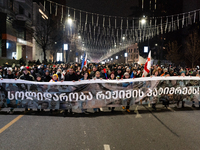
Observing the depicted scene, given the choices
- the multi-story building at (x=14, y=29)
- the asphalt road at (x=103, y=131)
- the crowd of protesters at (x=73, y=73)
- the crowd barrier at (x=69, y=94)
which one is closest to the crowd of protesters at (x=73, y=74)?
the crowd of protesters at (x=73, y=73)

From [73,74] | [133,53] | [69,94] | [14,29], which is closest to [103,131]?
[69,94]

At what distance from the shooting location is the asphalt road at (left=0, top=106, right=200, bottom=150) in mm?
4543

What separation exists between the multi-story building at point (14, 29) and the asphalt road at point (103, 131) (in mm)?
23826

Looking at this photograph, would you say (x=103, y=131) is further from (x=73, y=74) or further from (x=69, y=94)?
(x=73, y=74)

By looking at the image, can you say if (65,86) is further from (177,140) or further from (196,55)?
(196,55)

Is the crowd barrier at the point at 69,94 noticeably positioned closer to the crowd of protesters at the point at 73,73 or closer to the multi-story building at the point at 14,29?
the crowd of protesters at the point at 73,73

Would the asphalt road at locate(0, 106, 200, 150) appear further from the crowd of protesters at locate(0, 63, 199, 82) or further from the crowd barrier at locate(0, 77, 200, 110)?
the crowd of protesters at locate(0, 63, 199, 82)

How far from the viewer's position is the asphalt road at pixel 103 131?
4.54 metres

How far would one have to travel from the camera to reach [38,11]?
4497 centimetres

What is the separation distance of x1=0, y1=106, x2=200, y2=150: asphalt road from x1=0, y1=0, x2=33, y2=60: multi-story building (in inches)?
938

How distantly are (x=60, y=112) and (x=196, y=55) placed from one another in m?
36.1

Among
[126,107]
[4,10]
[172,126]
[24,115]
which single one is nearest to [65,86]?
[24,115]

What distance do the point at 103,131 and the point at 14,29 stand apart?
31.9 meters

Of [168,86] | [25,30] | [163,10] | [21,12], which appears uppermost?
[163,10]
